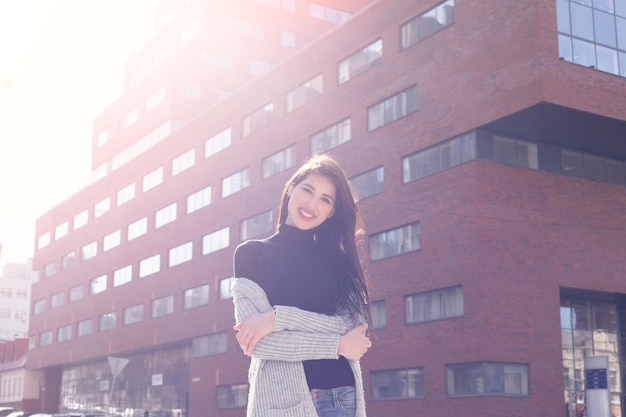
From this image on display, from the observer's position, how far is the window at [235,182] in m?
46.8

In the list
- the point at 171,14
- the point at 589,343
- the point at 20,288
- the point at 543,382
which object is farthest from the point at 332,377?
the point at 20,288

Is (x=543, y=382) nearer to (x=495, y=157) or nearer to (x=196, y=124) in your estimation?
(x=495, y=157)

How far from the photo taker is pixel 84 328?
65500 millimetres

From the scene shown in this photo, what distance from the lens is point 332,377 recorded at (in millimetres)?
3039

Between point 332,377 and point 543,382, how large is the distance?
2979 centimetres

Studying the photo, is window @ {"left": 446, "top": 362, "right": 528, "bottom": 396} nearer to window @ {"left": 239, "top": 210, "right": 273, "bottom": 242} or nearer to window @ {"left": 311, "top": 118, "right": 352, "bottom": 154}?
window @ {"left": 311, "top": 118, "right": 352, "bottom": 154}

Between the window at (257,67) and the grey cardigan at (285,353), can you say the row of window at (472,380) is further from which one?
the window at (257,67)

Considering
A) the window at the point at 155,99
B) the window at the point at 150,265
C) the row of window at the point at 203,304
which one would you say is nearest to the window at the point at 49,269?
the row of window at the point at 203,304

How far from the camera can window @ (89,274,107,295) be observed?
63.5 m

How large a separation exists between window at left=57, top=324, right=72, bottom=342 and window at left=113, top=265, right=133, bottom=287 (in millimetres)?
8862

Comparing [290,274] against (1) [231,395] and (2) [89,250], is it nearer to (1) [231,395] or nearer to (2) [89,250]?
(1) [231,395]


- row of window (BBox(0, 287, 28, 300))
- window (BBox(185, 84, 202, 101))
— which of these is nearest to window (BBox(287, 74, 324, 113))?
window (BBox(185, 84, 202, 101))

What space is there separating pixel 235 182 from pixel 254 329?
4502cm

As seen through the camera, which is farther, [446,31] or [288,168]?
[288,168]
